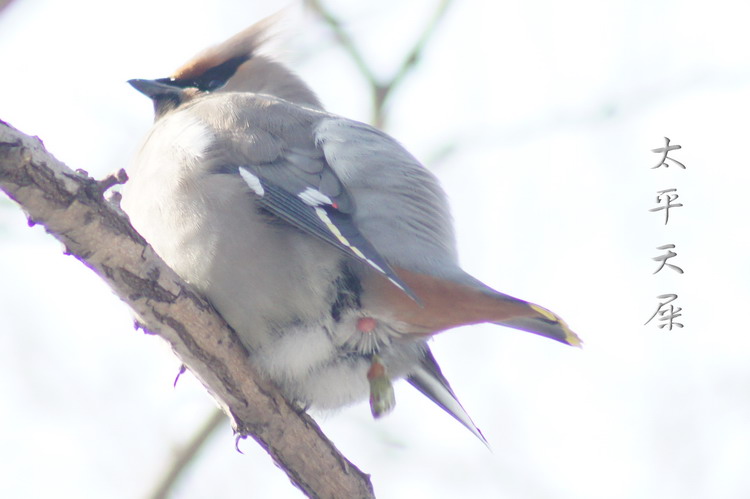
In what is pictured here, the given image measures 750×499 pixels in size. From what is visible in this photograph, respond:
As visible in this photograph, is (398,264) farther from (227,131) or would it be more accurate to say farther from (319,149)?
(227,131)

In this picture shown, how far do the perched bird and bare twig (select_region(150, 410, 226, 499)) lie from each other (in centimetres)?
111

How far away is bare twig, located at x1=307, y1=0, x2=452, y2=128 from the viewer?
17.2 ft

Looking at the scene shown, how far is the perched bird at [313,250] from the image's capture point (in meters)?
3.48

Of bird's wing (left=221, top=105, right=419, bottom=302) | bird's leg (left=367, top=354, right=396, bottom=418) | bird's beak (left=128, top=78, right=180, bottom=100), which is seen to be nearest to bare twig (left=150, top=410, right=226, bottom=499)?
bird's leg (left=367, top=354, right=396, bottom=418)

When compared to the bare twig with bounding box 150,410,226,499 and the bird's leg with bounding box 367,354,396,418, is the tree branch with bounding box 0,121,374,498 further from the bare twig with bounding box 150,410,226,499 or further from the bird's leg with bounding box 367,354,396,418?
the bare twig with bounding box 150,410,226,499

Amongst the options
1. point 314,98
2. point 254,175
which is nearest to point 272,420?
point 254,175

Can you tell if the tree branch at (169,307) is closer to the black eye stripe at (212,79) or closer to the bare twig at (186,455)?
the bare twig at (186,455)

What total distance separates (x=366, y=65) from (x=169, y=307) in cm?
259

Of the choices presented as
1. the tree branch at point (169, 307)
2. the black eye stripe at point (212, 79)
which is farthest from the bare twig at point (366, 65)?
the tree branch at point (169, 307)

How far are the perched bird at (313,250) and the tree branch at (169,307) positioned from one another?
0.43ft

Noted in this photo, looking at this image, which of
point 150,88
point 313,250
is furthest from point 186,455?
point 150,88

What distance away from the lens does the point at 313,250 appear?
3555mm

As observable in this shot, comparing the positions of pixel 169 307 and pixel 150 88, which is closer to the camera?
pixel 169 307

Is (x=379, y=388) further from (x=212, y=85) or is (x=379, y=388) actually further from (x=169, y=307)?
(x=212, y=85)
